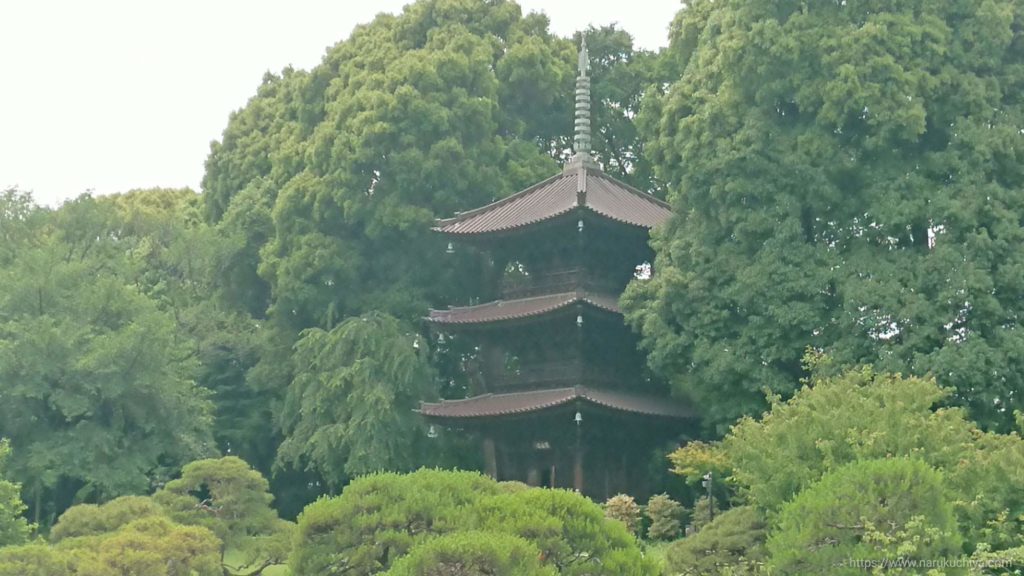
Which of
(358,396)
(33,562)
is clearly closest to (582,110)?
(358,396)

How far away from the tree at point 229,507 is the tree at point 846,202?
22.8 feet

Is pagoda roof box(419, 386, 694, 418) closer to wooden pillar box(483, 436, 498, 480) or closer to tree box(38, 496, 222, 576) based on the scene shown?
wooden pillar box(483, 436, 498, 480)

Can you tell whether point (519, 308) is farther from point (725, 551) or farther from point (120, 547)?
point (725, 551)

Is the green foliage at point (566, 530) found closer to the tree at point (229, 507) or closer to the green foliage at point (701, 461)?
the green foliage at point (701, 461)

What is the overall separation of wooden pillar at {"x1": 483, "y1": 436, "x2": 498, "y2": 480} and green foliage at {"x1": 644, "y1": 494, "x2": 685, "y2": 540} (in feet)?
15.7

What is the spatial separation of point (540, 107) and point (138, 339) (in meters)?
9.88

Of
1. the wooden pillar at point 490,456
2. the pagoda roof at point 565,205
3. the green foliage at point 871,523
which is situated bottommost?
the green foliage at point 871,523

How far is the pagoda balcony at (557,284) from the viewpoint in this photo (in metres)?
28.4

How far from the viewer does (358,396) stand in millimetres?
27922

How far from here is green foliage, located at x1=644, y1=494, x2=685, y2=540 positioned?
23.9 m

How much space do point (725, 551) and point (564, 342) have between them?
37.9 feet

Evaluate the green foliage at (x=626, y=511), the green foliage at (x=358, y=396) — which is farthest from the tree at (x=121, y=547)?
the green foliage at (x=626, y=511)

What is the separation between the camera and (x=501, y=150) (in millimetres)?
30734

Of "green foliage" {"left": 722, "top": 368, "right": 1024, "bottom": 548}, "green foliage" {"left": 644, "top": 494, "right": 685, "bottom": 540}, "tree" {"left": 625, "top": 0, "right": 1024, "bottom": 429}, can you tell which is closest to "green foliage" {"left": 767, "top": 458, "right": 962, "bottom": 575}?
"green foliage" {"left": 722, "top": 368, "right": 1024, "bottom": 548}
